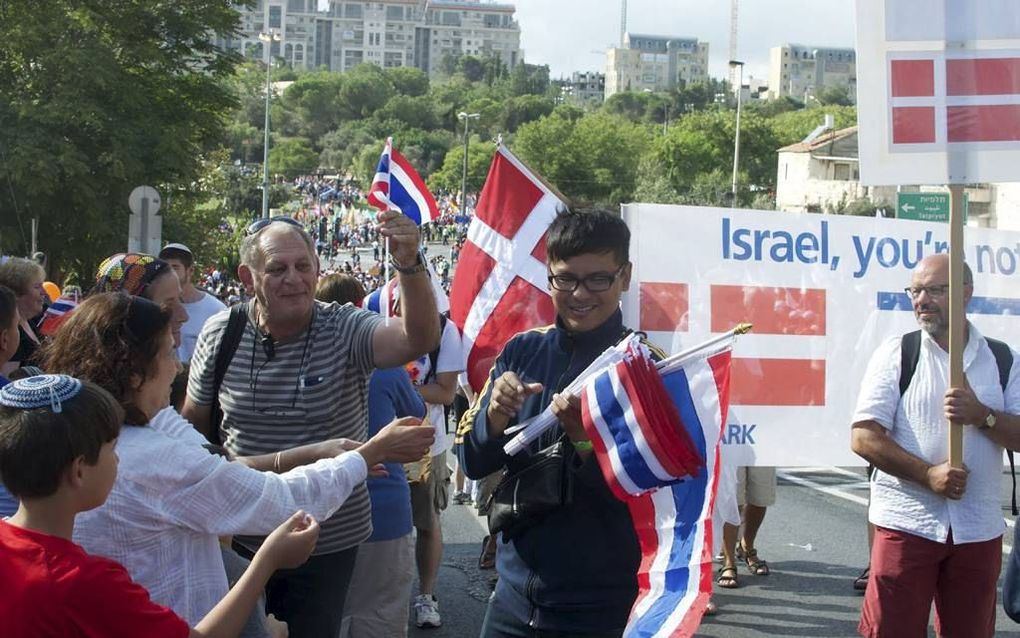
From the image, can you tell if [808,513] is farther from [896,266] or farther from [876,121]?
[876,121]

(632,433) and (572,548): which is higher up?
(632,433)

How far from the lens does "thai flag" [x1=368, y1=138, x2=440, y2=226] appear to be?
732 cm

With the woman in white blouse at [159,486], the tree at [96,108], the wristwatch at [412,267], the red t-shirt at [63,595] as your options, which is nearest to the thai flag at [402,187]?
the wristwatch at [412,267]

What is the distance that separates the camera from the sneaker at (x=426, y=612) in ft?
22.9

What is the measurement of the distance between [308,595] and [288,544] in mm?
1272

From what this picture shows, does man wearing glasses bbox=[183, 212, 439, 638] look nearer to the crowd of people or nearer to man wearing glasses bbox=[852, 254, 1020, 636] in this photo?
the crowd of people

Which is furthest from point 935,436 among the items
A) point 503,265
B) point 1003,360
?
point 503,265

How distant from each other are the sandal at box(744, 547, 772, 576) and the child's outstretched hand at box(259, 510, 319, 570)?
577 centimetres

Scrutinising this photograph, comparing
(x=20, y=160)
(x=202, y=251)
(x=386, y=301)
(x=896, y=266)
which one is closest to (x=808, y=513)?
(x=896, y=266)

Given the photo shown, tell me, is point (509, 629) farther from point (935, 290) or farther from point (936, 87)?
point (936, 87)

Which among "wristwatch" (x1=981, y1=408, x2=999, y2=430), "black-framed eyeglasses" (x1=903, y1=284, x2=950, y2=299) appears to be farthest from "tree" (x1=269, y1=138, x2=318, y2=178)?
"wristwatch" (x1=981, y1=408, x2=999, y2=430)

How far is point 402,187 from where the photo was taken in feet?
25.0

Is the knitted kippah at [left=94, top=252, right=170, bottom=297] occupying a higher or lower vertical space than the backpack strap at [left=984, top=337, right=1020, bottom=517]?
higher

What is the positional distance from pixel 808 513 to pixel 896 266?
131 inches
